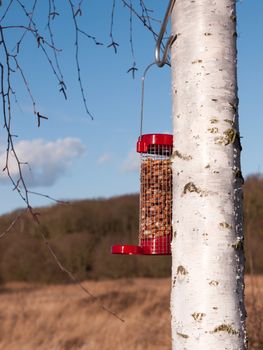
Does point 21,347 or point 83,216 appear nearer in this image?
point 21,347

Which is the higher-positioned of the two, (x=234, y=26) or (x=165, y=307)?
(x=234, y=26)

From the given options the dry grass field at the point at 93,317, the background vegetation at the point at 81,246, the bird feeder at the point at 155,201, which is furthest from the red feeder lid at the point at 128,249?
the background vegetation at the point at 81,246

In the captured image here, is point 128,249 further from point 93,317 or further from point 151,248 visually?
point 93,317

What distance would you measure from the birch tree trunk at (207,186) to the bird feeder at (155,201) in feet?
1.27

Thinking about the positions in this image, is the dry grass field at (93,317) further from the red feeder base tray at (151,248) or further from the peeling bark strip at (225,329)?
the peeling bark strip at (225,329)

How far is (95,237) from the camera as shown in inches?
367

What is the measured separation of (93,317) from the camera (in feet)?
22.1

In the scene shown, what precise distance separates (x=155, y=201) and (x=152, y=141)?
18cm

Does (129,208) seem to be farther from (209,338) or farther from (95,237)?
(209,338)

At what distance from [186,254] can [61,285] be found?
8399 millimetres

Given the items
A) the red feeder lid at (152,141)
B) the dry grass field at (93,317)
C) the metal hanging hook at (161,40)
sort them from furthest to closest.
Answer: the dry grass field at (93,317) → the red feeder lid at (152,141) → the metal hanging hook at (161,40)

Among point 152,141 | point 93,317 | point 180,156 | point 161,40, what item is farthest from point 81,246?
point 180,156

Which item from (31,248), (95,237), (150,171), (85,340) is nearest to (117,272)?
(95,237)

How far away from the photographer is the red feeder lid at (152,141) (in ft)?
4.94
